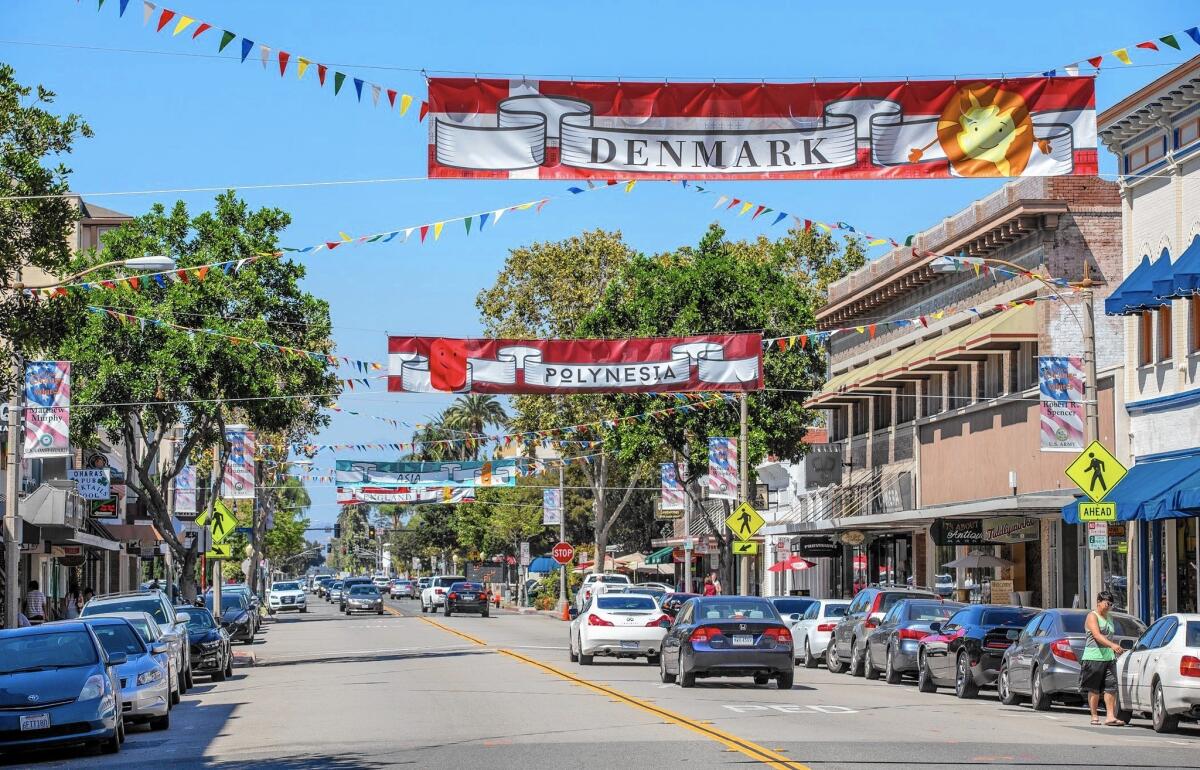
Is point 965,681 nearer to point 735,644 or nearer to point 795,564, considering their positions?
point 735,644

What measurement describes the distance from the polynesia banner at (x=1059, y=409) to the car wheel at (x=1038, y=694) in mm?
7141

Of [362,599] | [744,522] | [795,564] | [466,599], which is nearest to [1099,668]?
[744,522]

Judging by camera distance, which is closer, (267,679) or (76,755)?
(76,755)

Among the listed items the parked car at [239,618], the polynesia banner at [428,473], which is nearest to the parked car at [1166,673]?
the parked car at [239,618]

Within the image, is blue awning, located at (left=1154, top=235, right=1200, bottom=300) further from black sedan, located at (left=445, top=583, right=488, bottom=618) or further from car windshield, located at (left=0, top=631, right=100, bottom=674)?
black sedan, located at (left=445, top=583, right=488, bottom=618)

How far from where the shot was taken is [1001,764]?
15609mm

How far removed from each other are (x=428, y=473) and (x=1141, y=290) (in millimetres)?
44486

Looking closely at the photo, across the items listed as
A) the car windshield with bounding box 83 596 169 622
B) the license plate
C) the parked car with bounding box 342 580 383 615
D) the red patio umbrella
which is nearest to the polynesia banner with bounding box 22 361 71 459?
the car windshield with bounding box 83 596 169 622

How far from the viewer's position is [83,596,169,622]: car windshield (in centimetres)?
2922

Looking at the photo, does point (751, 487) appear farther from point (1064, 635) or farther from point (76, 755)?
point (76, 755)

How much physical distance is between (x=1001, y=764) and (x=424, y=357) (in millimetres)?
20153

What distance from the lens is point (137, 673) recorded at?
21.6 meters

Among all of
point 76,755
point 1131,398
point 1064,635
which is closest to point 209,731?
point 76,755

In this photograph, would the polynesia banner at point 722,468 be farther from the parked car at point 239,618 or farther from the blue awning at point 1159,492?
the blue awning at point 1159,492
